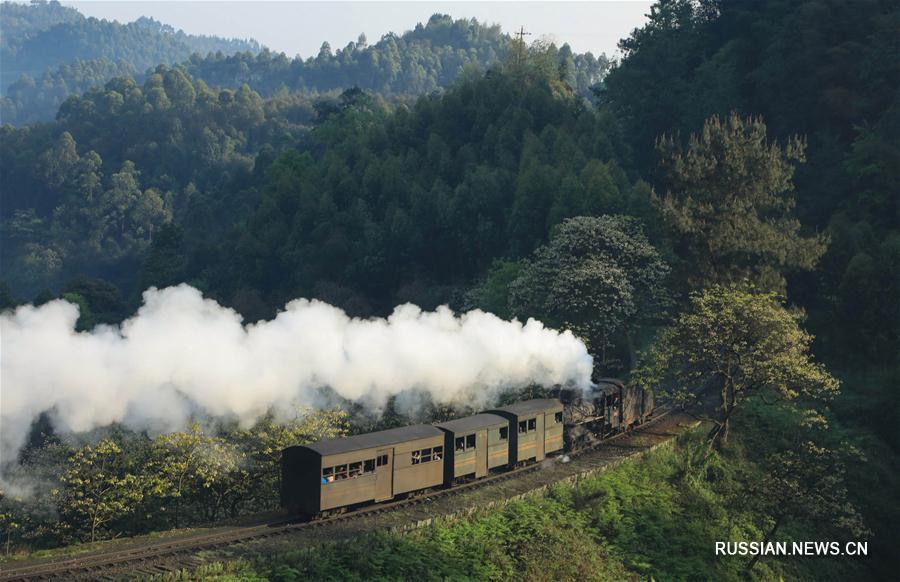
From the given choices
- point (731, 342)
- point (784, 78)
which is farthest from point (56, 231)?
point (731, 342)

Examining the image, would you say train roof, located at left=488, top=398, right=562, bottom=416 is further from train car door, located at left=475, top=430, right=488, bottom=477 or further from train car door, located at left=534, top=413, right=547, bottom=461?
train car door, located at left=475, top=430, right=488, bottom=477

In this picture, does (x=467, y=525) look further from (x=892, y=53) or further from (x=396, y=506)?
(x=892, y=53)

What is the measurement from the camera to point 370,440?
26453mm

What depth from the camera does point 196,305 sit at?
92.8 feet

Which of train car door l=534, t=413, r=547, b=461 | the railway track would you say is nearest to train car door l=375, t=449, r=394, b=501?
the railway track

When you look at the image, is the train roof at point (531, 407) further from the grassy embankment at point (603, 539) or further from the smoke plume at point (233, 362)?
the grassy embankment at point (603, 539)

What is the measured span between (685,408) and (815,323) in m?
12.3

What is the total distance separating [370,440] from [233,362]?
5.23m

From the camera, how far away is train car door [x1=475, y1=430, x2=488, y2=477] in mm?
29938

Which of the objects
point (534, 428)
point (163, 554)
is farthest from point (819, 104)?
point (163, 554)

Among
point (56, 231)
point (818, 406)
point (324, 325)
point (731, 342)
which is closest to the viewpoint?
point (324, 325)

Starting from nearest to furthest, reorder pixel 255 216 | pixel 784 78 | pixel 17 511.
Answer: pixel 17 511 < pixel 784 78 < pixel 255 216

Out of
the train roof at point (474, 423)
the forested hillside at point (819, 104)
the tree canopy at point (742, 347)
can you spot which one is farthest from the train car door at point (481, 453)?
the forested hillside at point (819, 104)

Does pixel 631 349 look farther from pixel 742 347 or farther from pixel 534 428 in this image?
pixel 534 428
